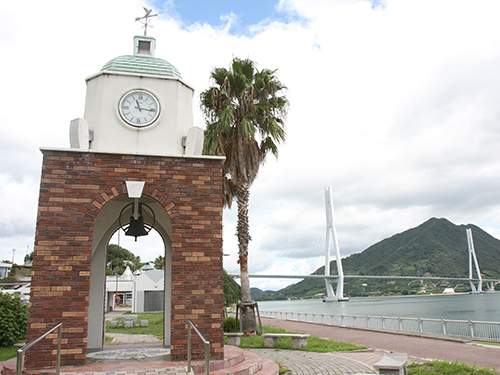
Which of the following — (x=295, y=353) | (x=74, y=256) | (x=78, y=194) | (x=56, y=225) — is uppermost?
(x=78, y=194)

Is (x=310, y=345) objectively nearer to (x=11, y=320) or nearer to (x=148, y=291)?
(x=11, y=320)

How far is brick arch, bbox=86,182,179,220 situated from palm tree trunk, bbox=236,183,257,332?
20.9ft

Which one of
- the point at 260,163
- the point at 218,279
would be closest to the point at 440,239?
the point at 260,163

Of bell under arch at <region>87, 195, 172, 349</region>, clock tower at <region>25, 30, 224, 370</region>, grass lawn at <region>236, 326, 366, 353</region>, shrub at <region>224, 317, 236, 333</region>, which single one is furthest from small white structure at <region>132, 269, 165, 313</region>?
clock tower at <region>25, 30, 224, 370</region>

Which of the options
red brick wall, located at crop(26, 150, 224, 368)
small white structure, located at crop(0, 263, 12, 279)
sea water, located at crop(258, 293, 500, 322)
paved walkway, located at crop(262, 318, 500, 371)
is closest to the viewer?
red brick wall, located at crop(26, 150, 224, 368)

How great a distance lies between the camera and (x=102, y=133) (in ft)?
23.1

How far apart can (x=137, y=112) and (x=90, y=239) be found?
235 cm

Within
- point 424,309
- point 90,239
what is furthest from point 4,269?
point 90,239

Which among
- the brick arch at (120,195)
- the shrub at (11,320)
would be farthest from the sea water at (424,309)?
the brick arch at (120,195)

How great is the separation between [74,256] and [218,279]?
2134 millimetres

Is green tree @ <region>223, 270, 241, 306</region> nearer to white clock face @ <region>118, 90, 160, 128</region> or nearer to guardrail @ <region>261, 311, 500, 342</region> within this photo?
A: guardrail @ <region>261, 311, 500, 342</region>

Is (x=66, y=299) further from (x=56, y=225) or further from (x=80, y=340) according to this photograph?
(x=56, y=225)

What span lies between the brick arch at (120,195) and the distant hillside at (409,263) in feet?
221

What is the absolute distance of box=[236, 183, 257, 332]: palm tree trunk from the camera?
12.0 meters
